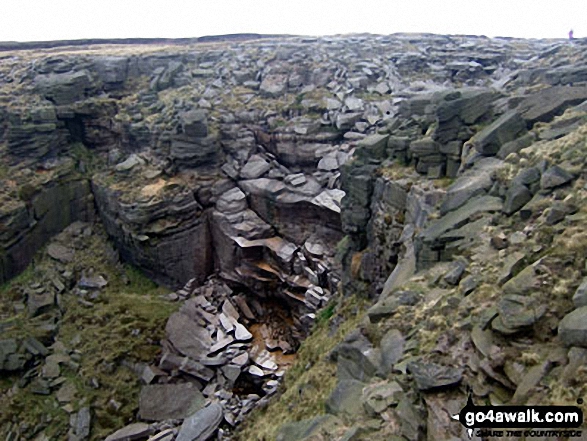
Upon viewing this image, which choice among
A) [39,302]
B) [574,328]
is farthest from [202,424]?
[574,328]

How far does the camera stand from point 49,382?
2123 centimetres

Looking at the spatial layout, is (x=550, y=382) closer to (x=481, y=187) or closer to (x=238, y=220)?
(x=481, y=187)

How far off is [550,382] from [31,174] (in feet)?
95.7

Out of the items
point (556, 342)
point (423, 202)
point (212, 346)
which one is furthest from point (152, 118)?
point (556, 342)

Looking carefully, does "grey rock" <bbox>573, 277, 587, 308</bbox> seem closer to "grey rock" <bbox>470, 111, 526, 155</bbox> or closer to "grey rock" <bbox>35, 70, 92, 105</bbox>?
"grey rock" <bbox>470, 111, 526, 155</bbox>

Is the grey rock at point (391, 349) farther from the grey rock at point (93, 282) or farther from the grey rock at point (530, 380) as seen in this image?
the grey rock at point (93, 282)

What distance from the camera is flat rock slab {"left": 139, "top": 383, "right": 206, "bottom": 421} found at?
65.6 feet

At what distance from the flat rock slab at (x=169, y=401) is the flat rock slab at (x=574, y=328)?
16.7 metres

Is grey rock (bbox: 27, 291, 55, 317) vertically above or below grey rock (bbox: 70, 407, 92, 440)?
above

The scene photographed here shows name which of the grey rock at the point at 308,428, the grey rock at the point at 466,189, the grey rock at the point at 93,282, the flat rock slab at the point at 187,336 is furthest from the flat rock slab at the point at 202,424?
the grey rock at the point at 466,189

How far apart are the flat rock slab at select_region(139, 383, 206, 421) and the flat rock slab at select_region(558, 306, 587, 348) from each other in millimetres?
16744

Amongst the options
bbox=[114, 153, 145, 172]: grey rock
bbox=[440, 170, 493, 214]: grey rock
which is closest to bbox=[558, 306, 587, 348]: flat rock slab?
bbox=[440, 170, 493, 214]: grey rock

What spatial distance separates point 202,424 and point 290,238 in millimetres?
11530

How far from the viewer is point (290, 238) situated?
1070 inches
